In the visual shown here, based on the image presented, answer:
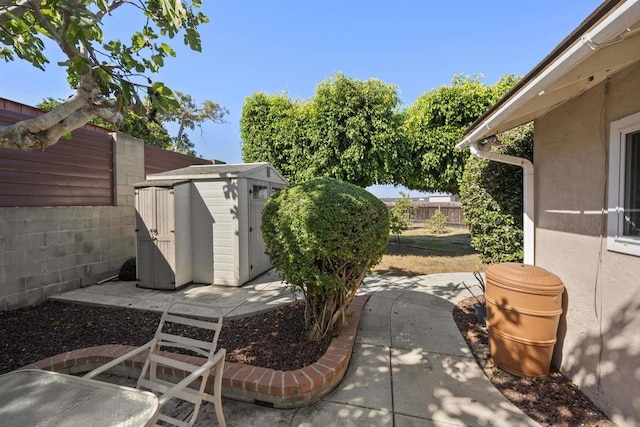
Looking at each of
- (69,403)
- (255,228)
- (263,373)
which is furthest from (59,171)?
(263,373)

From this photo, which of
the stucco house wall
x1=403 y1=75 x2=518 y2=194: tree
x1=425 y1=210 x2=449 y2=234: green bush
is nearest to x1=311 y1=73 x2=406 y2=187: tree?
x1=403 y1=75 x2=518 y2=194: tree

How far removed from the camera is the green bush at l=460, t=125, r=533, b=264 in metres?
3.88

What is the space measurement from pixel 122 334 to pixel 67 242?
115 inches

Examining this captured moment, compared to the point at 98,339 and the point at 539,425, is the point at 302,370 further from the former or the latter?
→ the point at 98,339

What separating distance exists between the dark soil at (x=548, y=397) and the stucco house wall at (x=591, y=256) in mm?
98

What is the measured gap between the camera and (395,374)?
9.21 feet

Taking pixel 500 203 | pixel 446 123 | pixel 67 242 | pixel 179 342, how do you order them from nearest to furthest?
pixel 179 342 < pixel 500 203 < pixel 67 242 < pixel 446 123

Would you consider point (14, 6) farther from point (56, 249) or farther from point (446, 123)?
point (446, 123)

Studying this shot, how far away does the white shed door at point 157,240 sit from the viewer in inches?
210

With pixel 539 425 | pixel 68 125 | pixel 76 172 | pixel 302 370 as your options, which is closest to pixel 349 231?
pixel 302 370

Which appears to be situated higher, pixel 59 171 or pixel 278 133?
pixel 278 133

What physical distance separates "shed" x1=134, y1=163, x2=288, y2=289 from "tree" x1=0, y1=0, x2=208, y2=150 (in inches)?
102

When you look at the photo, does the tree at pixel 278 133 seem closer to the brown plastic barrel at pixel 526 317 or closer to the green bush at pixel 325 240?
the green bush at pixel 325 240

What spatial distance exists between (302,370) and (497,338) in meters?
2.16
